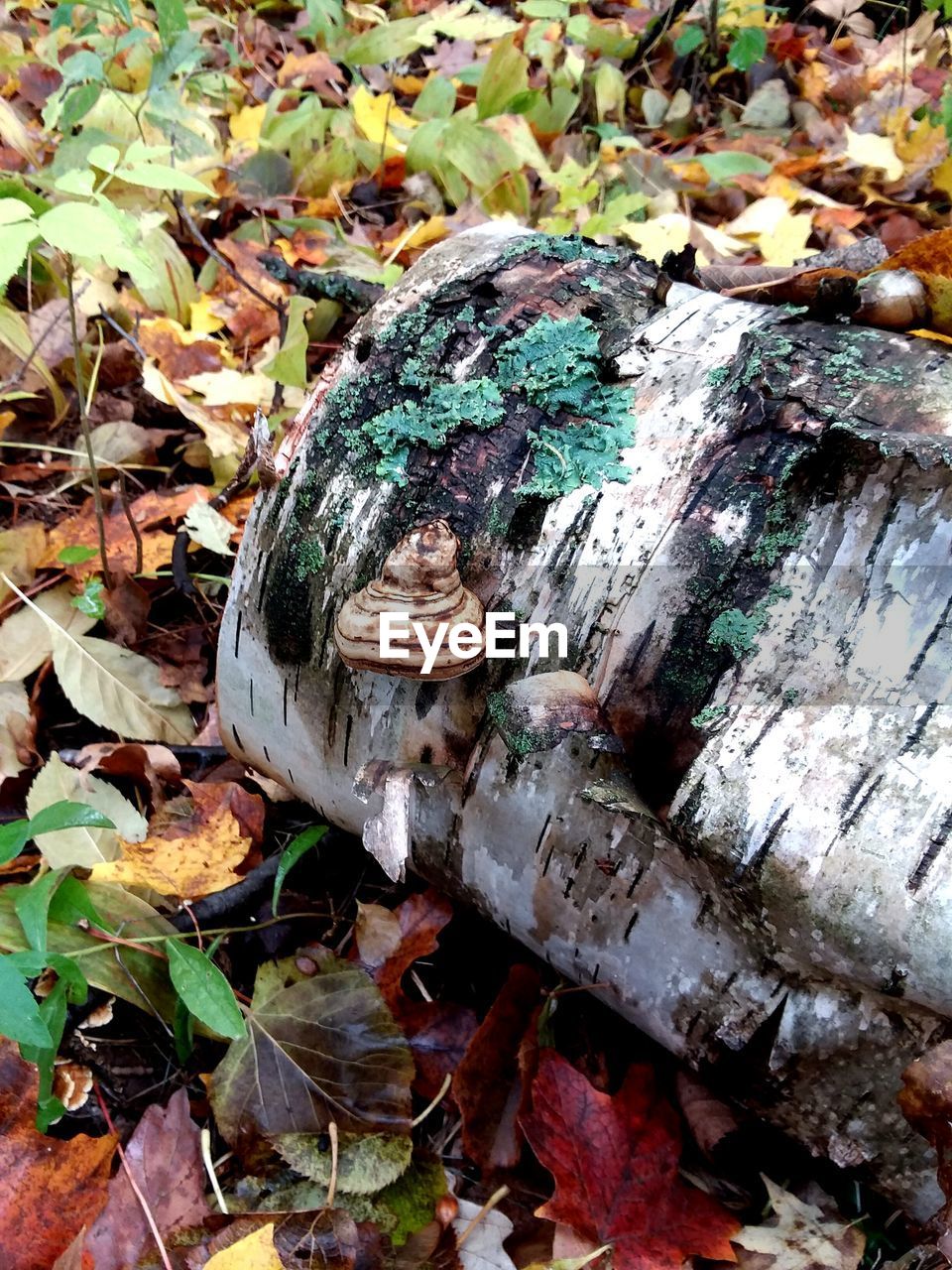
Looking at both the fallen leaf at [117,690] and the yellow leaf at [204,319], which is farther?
the yellow leaf at [204,319]

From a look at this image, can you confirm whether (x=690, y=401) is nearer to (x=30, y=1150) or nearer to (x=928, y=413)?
(x=928, y=413)

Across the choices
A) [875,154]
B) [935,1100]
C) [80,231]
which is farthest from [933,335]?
[875,154]

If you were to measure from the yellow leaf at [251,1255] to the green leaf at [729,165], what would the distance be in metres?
4.26

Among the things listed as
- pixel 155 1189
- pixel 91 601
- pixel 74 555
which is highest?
pixel 74 555

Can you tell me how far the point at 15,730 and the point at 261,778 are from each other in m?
0.70

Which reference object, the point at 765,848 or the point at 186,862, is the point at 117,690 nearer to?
the point at 186,862

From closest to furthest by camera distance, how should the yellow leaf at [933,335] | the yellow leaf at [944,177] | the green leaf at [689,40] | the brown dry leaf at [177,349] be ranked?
1. the yellow leaf at [933,335]
2. the brown dry leaf at [177,349]
3. the yellow leaf at [944,177]
4. the green leaf at [689,40]

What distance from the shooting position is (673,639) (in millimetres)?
1443

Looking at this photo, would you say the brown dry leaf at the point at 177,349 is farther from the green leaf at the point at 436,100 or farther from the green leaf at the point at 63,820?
the green leaf at the point at 63,820

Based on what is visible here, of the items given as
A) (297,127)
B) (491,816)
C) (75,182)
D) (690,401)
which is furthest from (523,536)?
(297,127)

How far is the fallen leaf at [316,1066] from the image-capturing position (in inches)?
72.1

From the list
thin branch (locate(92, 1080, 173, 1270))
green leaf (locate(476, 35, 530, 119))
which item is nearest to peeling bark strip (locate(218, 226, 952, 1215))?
thin branch (locate(92, 1080, 173, 1270))

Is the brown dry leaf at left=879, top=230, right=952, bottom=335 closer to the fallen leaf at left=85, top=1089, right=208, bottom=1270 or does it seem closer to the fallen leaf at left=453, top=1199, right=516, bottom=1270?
the fallen leaf at left=453, top=1199, right=516, bottom=1270

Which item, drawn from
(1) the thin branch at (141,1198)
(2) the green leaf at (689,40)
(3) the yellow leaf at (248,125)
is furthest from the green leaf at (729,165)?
(1) the thin branch at (141,1198)
